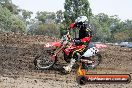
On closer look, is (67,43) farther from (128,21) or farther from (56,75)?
(128,21)

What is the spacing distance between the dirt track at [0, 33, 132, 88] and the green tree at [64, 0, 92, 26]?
135 feet

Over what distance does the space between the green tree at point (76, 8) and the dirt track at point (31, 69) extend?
135 feet

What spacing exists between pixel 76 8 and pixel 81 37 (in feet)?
156

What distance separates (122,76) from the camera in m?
5.94

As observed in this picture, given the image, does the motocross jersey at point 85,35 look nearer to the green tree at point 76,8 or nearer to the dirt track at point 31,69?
the dirt track at point 31,69

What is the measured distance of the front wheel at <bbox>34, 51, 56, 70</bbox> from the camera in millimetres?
12352

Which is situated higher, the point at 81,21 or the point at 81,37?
the point at 81,21

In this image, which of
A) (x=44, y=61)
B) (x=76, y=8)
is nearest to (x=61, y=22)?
(x=76, y=8)

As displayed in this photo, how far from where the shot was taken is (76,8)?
59219 mm

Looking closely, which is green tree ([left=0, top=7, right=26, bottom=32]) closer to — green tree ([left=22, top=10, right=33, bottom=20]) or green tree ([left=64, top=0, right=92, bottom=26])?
green tree ([left=64, top=0, right=92, bottom=26])

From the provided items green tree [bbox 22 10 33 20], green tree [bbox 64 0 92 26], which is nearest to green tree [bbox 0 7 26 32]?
green tree [bbox 64 0 92 26]

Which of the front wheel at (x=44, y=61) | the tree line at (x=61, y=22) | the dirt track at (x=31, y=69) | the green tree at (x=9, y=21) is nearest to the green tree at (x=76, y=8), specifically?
the tree line at (x=61, y=22)

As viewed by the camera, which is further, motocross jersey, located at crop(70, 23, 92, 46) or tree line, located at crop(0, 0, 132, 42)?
tree line, located at crop(0, 0, 132, 42)

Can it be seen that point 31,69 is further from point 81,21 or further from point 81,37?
point 81,21
